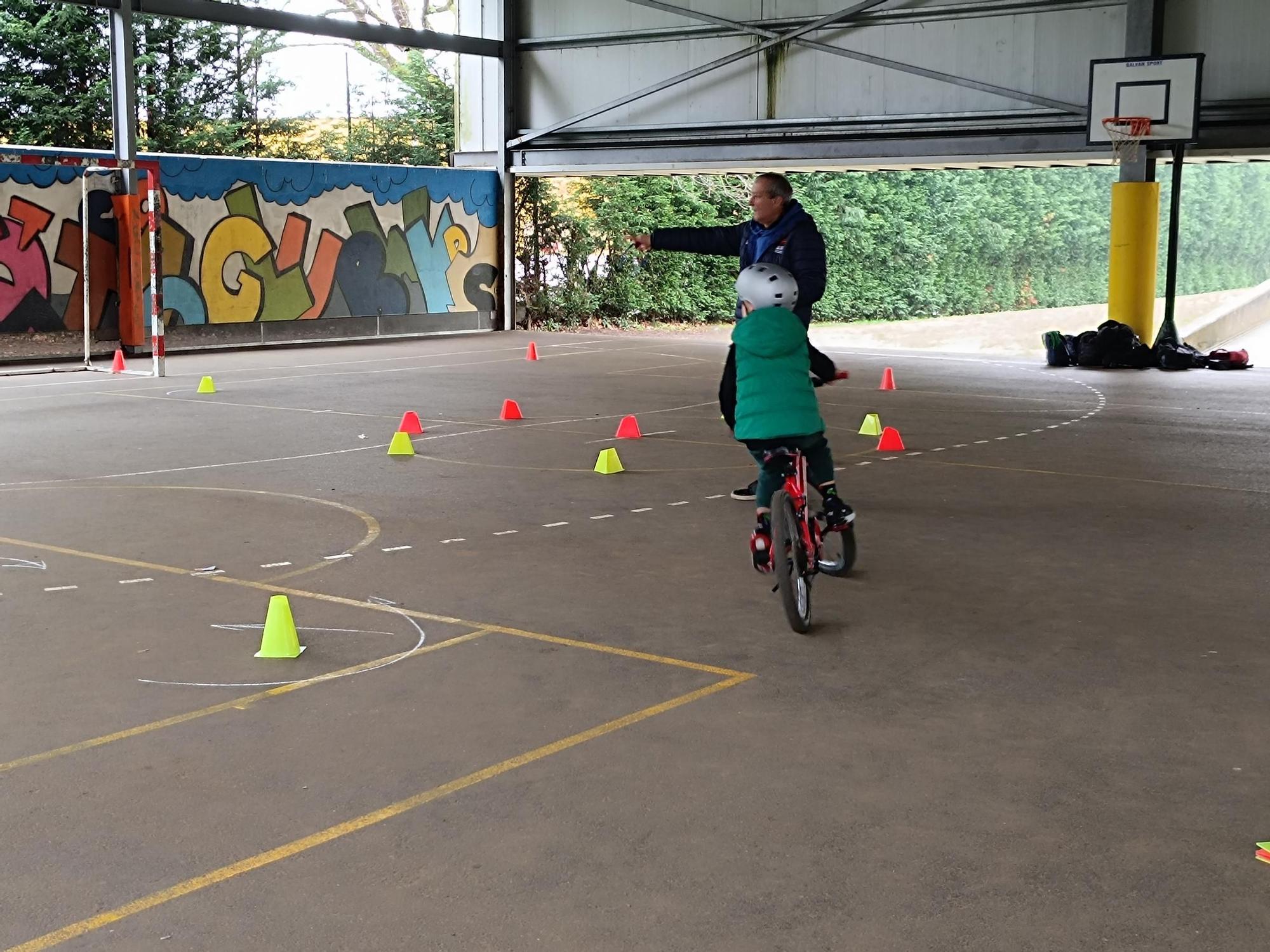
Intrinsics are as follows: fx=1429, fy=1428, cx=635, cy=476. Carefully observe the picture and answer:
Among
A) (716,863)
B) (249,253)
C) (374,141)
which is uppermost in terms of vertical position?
(374,141)

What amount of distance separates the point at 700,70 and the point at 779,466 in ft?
65.5

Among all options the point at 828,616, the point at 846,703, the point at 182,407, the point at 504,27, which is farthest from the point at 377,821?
the point at 504,27

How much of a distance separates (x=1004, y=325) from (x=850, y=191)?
495 centimetres

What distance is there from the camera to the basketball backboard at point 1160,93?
20109 mm

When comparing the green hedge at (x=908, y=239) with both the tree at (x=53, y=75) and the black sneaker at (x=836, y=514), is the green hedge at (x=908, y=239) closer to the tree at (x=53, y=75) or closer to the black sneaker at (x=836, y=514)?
the tree at (x=53, y=75)

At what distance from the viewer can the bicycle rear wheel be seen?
5809 mm

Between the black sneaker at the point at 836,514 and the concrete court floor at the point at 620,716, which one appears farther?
the black sneaker at the point at 836,514

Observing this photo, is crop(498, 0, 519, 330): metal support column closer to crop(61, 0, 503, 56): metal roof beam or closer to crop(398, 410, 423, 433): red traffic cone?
crop(61, 0, 503, 56): metal roof beam

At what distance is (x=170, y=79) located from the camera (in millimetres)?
32656

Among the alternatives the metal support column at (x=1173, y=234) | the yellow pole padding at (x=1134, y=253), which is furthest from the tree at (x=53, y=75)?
the metal support column at (x=1173, y=234)

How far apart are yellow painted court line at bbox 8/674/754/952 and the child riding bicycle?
146 cm

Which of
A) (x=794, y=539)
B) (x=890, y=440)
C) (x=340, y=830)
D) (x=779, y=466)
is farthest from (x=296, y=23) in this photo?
(x=340, y=830)

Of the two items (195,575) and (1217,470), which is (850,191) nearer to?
(1217,470)

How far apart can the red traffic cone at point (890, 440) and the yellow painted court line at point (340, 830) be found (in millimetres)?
6735
